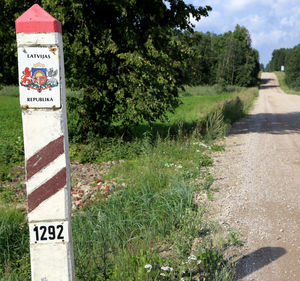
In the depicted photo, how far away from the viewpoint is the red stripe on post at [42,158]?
97.6 inches

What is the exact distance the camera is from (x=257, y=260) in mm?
3719

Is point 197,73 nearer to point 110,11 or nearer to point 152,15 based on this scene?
point 152,15

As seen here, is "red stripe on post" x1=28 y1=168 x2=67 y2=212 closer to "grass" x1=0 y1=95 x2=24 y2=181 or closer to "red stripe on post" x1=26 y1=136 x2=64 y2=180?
"red stripe on post" x1=26 y1=136 x2=64 y2=180

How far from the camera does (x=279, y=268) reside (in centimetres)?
355

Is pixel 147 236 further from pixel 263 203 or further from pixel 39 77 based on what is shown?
pixel 263 203

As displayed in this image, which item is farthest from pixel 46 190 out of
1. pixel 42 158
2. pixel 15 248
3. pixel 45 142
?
pixel 15 248

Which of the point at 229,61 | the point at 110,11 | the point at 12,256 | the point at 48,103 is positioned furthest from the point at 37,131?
the point at 229,61

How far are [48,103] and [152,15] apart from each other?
7926 millimetres

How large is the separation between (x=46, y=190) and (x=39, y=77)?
875mm

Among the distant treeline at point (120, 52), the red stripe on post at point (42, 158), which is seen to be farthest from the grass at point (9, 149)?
the red stripe on post at point (42, 158)

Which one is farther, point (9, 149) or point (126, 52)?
point (9, 149)

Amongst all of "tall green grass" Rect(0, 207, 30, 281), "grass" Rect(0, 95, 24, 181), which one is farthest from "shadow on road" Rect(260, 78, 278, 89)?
"tall green grass" Rect(0, 207, 30, 281)

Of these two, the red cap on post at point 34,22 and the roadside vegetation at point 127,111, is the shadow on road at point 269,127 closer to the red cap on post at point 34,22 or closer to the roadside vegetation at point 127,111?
the roadside vegetation at point 127,111

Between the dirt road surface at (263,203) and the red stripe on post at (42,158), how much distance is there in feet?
7.74
